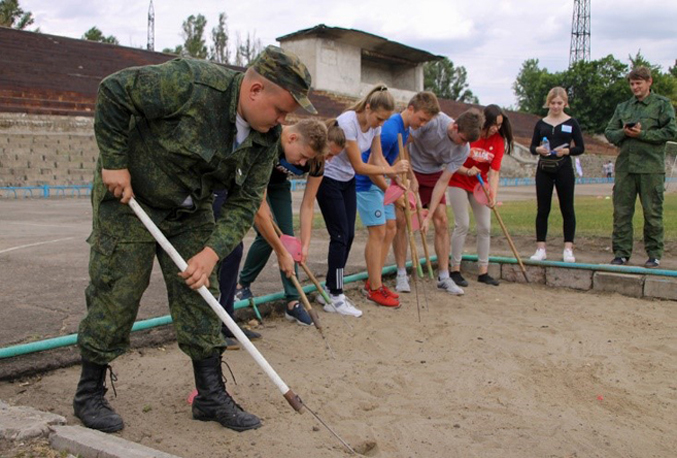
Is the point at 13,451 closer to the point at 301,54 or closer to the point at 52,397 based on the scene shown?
the point at 52,397

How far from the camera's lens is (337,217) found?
518 centimetres

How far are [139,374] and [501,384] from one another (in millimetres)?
2006

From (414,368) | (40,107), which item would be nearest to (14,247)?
(414,368)

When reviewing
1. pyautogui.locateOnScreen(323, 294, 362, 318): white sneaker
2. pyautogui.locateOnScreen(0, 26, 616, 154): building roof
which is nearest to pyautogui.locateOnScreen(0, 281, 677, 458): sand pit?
pyautogui.locateOnScreen(323, 294, 362, 318): white sneaker

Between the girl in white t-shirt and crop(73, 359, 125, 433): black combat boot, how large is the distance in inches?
96.3

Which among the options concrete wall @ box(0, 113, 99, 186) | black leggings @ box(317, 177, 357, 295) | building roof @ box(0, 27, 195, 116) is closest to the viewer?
black leggings @ box(317, 177, 357, 295)

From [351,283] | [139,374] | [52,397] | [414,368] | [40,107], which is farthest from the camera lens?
[40,107]

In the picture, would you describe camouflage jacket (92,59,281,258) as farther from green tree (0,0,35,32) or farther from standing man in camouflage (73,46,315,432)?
green tree (0,0,35,32)

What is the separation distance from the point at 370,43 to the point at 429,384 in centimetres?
3784

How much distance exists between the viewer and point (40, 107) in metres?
21.5

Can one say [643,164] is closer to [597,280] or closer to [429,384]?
[597,280]

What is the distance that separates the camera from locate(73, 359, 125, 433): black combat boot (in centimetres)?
285

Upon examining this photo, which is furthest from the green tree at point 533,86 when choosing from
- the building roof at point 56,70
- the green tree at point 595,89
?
the building roof at point 56,70

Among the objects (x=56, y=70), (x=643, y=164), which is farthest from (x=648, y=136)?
(x=56, y=70)
